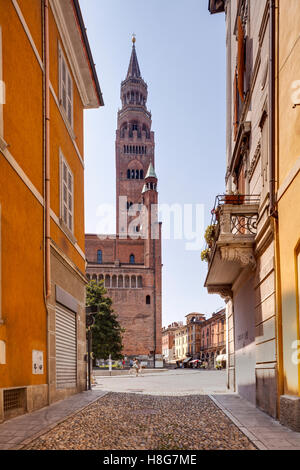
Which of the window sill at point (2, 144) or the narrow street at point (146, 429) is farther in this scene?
the window sill at point (2, 144)

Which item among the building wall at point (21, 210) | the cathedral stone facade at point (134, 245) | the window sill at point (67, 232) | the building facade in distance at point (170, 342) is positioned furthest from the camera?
the building facade in distance at point (170, 342)

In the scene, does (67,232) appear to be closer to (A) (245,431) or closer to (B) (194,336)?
(A) (245,431)

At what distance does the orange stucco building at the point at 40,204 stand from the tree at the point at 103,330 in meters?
31.7

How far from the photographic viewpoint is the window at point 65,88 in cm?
1300

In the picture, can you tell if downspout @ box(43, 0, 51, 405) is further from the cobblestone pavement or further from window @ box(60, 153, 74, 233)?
the cobblestone pavement

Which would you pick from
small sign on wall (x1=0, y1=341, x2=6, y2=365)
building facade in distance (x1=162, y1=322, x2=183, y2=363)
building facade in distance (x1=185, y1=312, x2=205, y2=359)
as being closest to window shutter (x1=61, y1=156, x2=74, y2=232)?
small sign on wall (x1=0, y1=341, x2=6, y2=365)

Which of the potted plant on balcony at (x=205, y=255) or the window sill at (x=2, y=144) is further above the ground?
the window sill at (x=2, y=144)

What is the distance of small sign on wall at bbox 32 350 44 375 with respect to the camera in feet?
31.1

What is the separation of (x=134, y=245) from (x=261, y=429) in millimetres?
69782

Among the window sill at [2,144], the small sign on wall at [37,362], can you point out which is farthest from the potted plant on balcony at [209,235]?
the window sill at [2,144]

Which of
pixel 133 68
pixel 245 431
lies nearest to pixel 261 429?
pixel 245 431

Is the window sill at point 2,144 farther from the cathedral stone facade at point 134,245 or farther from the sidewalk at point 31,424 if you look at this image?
the cathedral stone facade at point 134,245

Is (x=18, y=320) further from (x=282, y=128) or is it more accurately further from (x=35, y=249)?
(x=282, y=128)

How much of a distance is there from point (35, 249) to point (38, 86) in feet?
12.4
